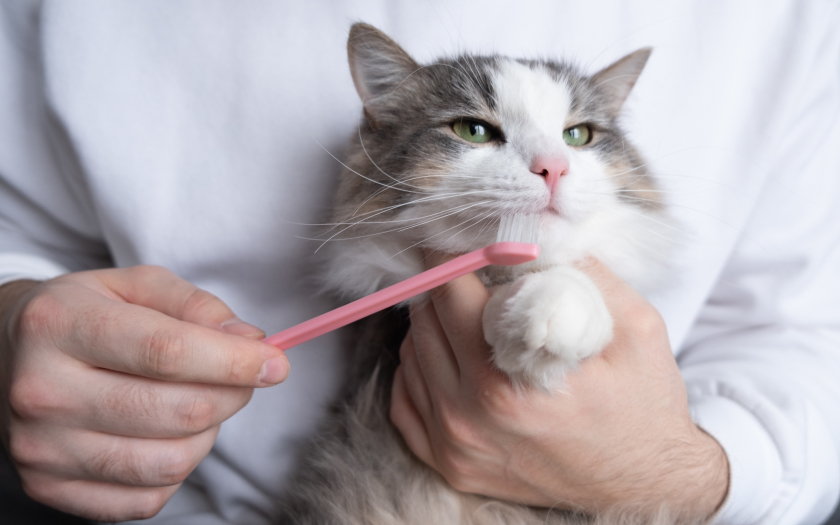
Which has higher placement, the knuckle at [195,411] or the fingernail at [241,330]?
the fingernail at [241,330]

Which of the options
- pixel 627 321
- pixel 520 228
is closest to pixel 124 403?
pixel 520 228

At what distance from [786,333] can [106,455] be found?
1817 millimetres

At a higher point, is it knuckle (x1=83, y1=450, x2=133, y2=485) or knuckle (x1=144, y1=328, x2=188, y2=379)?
knuckle (x1=144, y1=328, x2=188, y2=379)

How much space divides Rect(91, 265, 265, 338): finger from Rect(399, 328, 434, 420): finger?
38 cm

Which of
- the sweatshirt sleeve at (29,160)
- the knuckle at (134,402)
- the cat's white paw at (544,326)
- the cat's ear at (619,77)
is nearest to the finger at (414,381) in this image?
the cat's white paw at (544,326)

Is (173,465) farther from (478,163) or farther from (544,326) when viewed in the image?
(478,163)

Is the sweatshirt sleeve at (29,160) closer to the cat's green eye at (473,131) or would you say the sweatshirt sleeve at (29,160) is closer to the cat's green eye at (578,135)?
the cat's green eye at (473,131)

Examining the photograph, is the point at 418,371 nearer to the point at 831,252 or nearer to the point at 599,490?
the point at 599,490

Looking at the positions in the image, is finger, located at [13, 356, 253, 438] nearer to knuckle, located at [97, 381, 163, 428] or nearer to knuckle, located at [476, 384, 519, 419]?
knuckle, located at [97, 381, 163, 428]

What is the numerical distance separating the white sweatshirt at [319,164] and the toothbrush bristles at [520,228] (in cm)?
66

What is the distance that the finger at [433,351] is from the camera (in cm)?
102

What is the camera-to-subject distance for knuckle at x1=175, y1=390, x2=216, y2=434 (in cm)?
85

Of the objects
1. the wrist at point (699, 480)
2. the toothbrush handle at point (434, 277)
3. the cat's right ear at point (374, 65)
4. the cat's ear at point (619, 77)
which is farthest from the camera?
the cat's ear at point (619, 77)

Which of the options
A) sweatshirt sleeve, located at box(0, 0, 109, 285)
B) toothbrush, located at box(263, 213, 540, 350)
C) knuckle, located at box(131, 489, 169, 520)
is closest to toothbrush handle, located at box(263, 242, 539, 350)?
toothbrush, located at box(263, 213, 540, 350)
